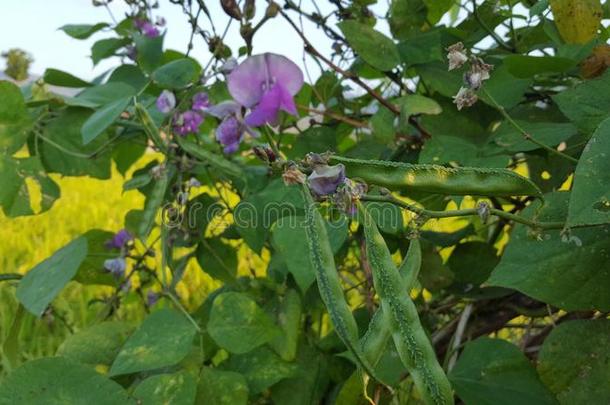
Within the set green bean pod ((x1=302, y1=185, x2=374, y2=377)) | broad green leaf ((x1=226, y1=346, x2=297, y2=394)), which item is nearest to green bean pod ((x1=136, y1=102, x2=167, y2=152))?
broad green leaf ((x1=226, y1=346, x2=297, y2=394))

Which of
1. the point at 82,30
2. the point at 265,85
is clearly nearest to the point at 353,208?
the point at 265,85

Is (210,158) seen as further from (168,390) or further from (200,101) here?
(168,390)

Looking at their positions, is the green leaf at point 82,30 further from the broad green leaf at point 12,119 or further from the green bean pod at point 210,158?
the green bean pod at point 210,158

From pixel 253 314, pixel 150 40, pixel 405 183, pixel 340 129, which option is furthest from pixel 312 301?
pixel 405 183

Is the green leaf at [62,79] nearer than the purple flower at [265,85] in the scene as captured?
No

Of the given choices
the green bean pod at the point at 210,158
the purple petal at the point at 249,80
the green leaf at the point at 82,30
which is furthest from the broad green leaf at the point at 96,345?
the green leaf at the point at 82,30

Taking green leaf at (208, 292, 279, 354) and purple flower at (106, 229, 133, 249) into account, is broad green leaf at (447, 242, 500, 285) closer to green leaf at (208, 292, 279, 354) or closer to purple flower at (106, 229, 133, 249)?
green leaf at (208, 292, 279, 354)
